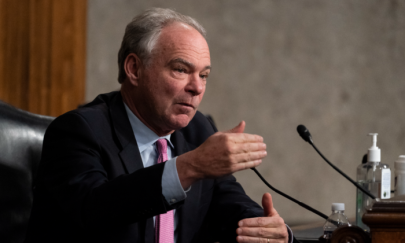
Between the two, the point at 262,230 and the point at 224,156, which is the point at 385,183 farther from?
the point at 224,156

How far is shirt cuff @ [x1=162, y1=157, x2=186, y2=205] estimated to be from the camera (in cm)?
91

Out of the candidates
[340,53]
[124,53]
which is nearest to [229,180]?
[124,53]

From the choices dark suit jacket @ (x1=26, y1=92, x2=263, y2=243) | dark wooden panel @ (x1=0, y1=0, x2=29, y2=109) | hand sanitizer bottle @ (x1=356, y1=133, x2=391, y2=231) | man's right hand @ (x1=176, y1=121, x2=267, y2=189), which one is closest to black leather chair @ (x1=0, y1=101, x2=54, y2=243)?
dark suit jacket @ (x1=26, y1=92, x2=263, y2=243)

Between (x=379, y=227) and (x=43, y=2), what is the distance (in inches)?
102

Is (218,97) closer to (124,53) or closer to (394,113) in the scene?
(394,113)

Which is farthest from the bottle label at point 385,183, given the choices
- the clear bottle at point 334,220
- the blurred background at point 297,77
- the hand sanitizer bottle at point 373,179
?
the blurred background at point 297,77

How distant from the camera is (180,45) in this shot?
126cm

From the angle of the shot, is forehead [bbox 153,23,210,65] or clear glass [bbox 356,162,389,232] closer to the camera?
forehead [bbox 153,23,210,65]

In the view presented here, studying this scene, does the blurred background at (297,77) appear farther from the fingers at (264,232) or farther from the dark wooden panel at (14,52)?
the fingers at (264,232)

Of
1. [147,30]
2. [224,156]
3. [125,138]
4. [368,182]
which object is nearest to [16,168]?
[125,138]

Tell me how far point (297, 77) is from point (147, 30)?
1729 mm

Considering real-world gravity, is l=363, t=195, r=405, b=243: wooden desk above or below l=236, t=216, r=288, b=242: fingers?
above

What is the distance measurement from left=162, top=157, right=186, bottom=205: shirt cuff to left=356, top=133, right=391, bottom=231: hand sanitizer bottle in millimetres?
677

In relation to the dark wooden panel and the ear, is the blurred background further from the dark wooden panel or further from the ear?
the ear
